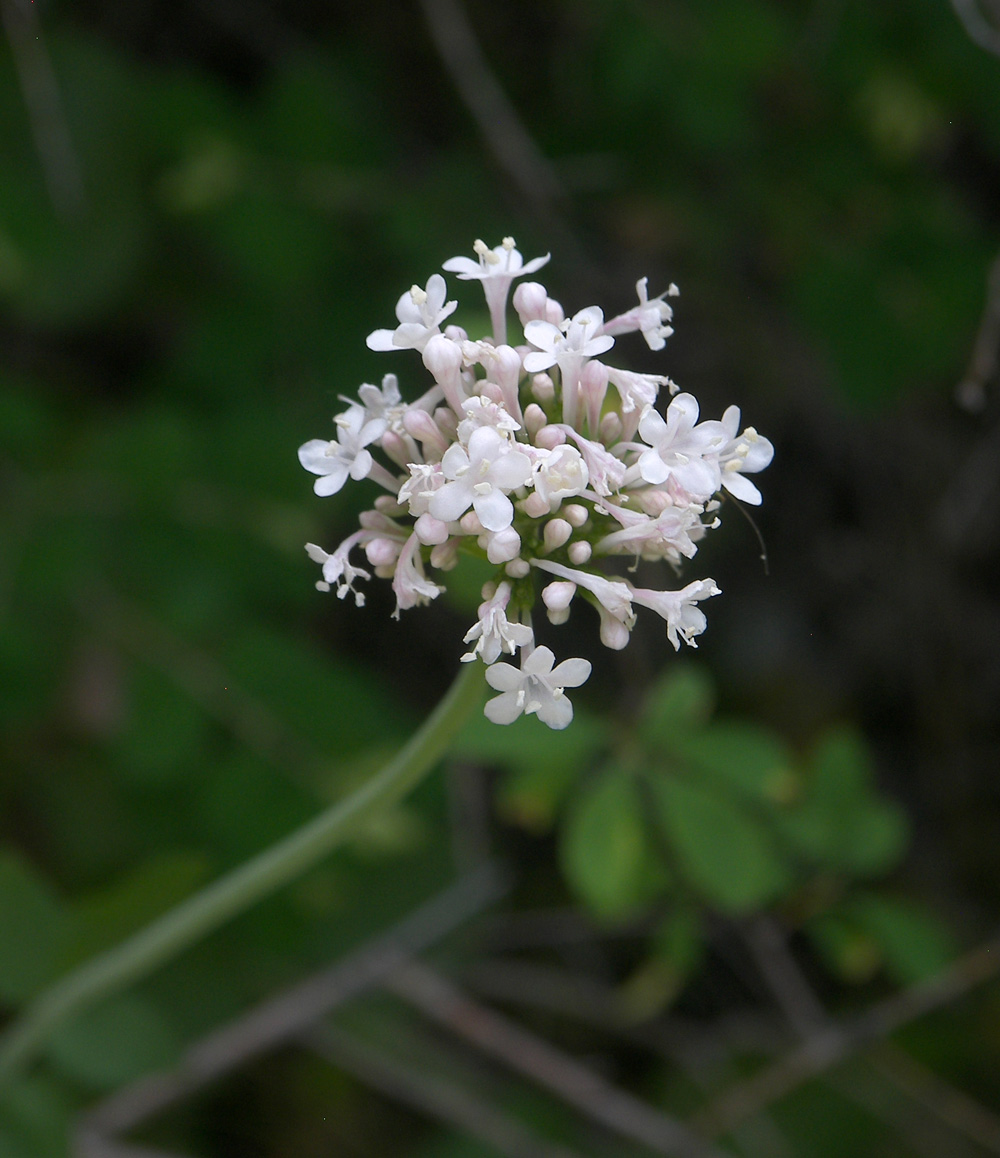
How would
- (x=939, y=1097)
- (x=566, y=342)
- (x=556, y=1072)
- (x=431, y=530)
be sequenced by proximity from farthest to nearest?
(x=939, y=1097), (x=556, y=1072), (x=566, y=342), (x=431, y=530)

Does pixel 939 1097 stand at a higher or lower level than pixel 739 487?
higher

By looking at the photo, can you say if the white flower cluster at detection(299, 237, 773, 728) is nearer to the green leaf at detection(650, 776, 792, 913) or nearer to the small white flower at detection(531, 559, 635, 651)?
the small white flower at detection(531, 559, 635, 651)

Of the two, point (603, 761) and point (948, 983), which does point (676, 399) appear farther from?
point (948, 983)

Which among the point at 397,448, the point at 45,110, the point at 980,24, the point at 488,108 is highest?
the point at 488,108

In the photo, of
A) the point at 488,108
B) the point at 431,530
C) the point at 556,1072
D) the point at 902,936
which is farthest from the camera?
the point at 488,108

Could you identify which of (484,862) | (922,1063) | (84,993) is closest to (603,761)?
(484,862)

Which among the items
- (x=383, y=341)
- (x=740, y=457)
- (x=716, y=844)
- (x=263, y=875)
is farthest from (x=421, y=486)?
(x=716, y=844)

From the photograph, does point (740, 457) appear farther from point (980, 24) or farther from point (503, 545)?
point (980, 24)
